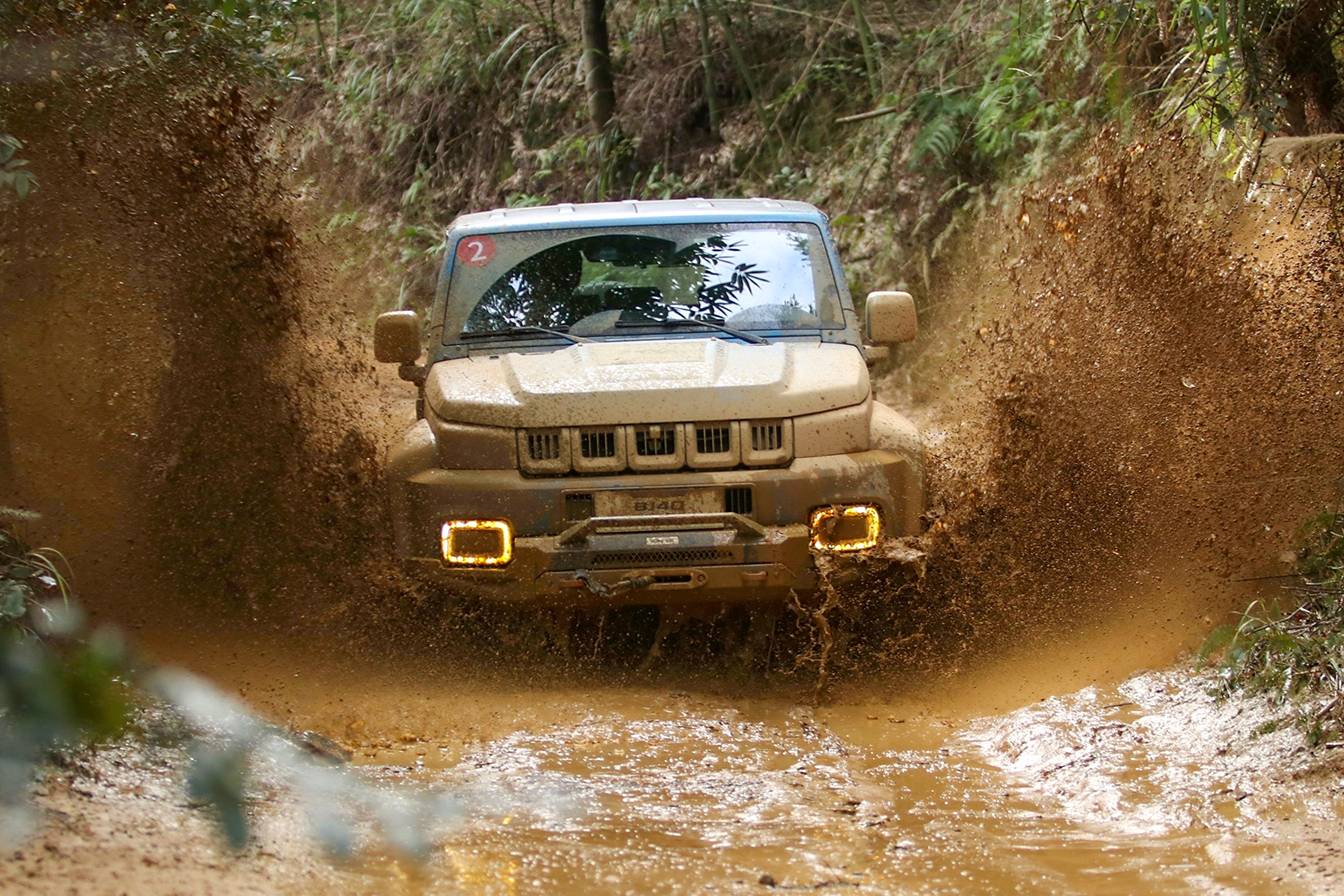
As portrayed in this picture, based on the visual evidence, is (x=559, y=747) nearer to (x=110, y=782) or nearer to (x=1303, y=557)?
(x=110, y=782)

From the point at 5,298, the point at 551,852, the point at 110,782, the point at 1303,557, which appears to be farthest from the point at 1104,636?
the point at 5,298

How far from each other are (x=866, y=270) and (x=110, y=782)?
33.4ft

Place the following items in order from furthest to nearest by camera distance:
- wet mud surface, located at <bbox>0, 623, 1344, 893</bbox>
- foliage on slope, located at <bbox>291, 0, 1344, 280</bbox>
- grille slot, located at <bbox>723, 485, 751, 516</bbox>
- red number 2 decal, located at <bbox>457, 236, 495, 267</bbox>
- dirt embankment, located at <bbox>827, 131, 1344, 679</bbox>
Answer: foliage on slope, located at <bbox>291, 0, 1344, 280</bbox>
red number 2 decal, located at <bbox>457, 236, 495, 267</bbox>
dirt embankment, located at <bbox>827, 131, 1344, 679</bbox>
grille slot, located at <bbox>723, 485, 751, 516</bbox>
wet mud surface, located at <bbox>0, 623, 1344, 893</bbox>

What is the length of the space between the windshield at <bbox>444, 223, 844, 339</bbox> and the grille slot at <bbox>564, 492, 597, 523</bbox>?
936 millimetres

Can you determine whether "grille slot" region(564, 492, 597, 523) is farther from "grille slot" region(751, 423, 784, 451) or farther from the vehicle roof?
the vehicle roof

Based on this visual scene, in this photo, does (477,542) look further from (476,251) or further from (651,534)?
(476,251)

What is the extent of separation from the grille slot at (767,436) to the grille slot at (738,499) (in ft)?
0.55

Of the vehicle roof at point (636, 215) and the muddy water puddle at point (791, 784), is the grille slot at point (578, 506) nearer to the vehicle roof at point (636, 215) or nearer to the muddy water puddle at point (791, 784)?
the muddy water puddle at point (791, 784)

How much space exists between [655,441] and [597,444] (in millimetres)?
216

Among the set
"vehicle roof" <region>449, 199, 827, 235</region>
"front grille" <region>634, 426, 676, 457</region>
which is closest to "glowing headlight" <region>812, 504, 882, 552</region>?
"front grille" <region>634, 426, 676, 457</region>

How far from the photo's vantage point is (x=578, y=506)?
224 inches

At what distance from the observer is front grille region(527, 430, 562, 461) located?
18.8ft

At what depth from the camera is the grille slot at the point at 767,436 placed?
5746mm

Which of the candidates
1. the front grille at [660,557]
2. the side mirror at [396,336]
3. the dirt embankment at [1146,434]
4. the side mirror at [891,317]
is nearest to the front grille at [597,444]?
the front grille at [660,557]
